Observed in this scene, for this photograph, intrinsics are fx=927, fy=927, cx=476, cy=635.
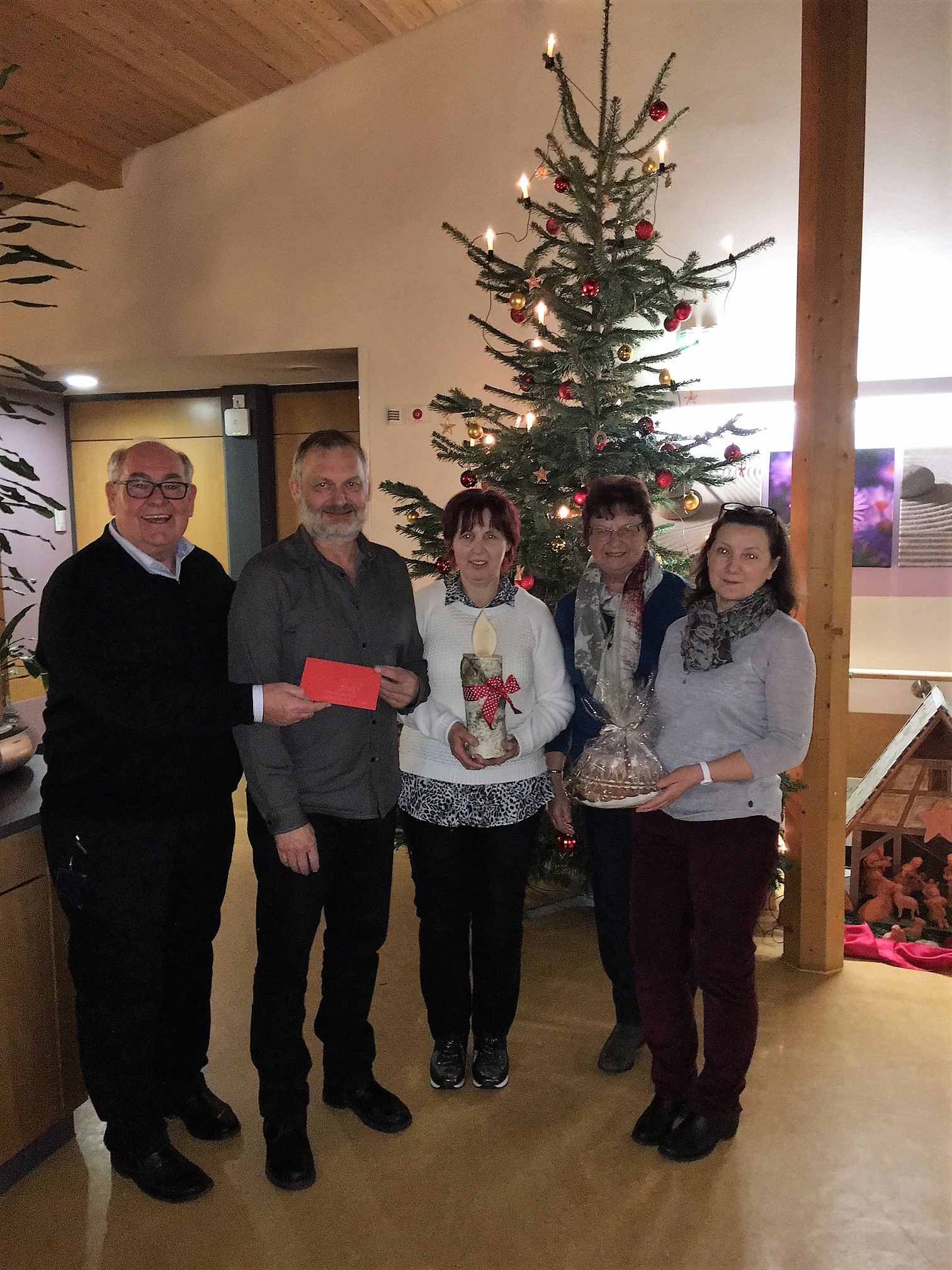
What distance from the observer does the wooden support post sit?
9.61ft

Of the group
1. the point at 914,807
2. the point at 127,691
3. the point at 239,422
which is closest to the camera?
the point at 127,691

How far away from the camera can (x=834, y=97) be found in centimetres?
292

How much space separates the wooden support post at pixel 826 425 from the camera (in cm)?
293

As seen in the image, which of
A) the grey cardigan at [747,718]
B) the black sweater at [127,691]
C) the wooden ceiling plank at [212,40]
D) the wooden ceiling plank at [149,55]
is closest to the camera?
the black sweater at [127,691]

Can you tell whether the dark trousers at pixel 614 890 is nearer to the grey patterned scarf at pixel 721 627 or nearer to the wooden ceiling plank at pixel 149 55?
the grey patterned scarf at pixel 721 627

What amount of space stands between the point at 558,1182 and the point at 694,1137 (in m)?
0.34

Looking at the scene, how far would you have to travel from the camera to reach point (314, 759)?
200 centimetres

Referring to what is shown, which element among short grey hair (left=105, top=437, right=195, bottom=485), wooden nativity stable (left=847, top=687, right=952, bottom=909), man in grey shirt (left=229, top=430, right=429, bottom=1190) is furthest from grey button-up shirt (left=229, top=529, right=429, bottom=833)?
wooden nativity stable (left=847, top=687, right=952, bottom=909)

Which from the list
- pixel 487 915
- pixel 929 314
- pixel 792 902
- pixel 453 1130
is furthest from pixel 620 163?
pixel 453 1130

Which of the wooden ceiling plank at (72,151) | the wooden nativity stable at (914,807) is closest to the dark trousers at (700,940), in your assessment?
the wooden nativity stable at (914,807)

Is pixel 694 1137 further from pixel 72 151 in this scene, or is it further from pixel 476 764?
pixel 72 151

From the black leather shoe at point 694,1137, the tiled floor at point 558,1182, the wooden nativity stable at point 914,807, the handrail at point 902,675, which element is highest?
the handrail at point 902,675

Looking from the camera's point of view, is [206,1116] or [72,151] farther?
[72,151]

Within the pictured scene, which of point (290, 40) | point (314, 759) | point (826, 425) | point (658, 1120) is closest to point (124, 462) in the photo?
point (314, 759)
